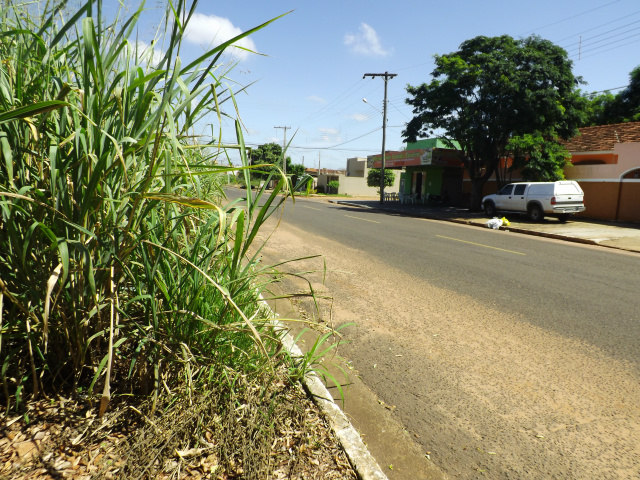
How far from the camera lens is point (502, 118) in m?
21.6

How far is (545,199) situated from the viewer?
18984mm

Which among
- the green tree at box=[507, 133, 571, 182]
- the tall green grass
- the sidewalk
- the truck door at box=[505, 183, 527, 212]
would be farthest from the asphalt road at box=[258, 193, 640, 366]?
the green tree at box=[507, 133, 571, 182]

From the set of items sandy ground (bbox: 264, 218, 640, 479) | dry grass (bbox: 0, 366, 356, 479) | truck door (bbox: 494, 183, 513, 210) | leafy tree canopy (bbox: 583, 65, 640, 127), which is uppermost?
leafy tree canopy (bbox: 583, 65, 640, 127)

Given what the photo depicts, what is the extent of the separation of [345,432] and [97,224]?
170cm

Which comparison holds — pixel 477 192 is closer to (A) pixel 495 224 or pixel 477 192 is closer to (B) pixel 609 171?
(B) pixel 609 171

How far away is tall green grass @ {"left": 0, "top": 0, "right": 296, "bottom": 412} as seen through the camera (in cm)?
188

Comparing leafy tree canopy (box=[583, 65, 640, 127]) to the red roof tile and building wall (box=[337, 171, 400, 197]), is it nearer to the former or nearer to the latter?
the red roof tile

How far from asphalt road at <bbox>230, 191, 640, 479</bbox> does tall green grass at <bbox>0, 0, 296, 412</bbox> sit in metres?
1.44

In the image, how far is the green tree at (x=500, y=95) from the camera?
2108 centimetres

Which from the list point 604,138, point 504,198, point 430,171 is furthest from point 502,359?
point 430,171

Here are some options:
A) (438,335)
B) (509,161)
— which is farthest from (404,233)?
(509,161)

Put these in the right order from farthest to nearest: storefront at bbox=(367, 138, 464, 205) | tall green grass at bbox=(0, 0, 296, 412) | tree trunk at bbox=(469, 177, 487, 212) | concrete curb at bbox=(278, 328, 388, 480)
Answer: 1. storefront at bbox=(367, 138, 464, 205)
2. tree trunk at bbox=(469, 177, 487, 212)
3. concrete curb at bbox=(278, 328, 388, 480)
4. tall green grass at bbox=(0, 0, 296, 412)

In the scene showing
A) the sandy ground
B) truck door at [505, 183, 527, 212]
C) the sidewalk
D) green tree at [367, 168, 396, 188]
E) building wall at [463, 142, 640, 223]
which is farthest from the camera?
green tree at [367, 168, 396, 188]

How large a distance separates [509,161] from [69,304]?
1134 inches
